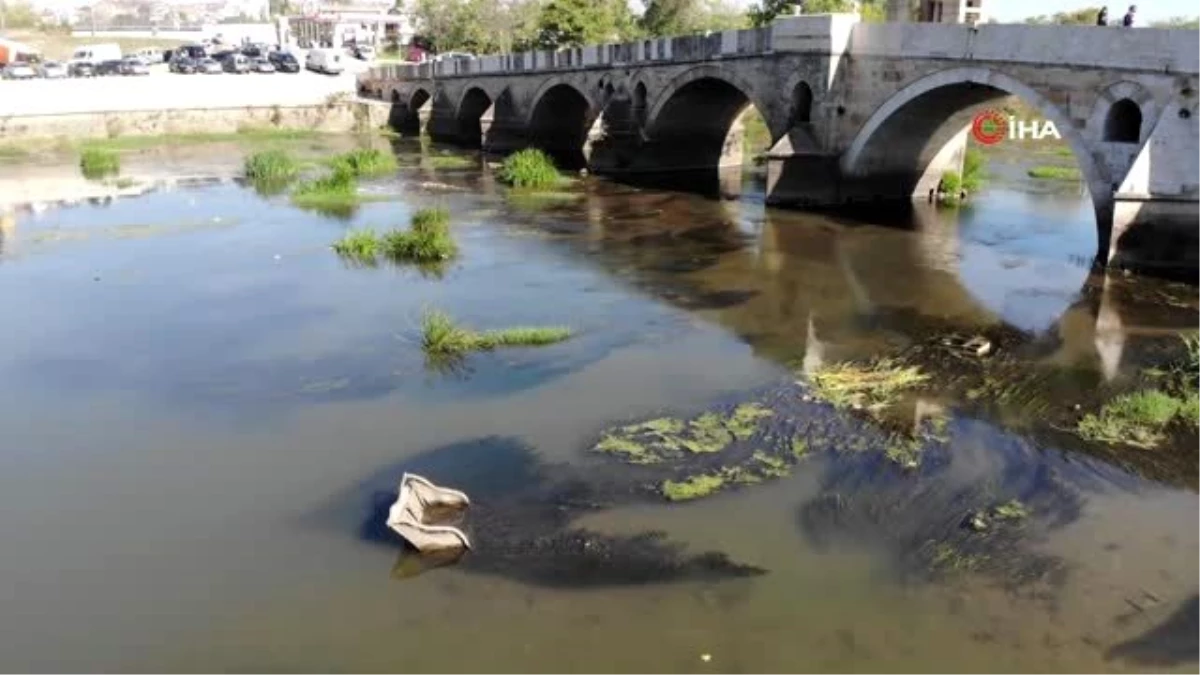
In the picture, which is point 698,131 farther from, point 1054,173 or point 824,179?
point 1054,173

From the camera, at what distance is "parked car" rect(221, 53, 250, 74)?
63.5m

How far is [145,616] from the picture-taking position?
28.5 ft

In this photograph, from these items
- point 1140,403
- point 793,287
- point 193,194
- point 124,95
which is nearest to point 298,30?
point 124,95

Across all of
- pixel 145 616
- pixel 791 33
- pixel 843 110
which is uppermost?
pixel 791 33

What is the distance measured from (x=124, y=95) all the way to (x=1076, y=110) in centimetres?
4422

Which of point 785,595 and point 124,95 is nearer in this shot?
point 785,595

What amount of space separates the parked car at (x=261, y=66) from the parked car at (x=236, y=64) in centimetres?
31

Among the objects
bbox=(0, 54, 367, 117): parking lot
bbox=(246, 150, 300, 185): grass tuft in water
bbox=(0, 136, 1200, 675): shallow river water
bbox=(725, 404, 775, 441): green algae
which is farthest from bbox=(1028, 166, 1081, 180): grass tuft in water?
bbox=(0, 54, 367, 117): parking lot

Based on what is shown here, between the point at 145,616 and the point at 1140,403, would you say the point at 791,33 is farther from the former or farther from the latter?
the point at 145,616

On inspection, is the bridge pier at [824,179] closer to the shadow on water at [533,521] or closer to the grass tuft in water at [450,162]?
the grass tuft in water at [450,162]

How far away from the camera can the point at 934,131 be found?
27.5 metres

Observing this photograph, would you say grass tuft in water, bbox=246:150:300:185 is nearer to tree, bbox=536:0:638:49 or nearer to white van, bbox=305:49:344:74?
tree, bbox=536:0:638:49

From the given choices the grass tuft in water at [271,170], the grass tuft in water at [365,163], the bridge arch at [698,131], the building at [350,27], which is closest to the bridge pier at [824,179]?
the bridge arch at [698,131]

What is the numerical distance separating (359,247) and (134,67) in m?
45.4
